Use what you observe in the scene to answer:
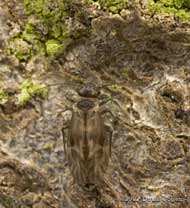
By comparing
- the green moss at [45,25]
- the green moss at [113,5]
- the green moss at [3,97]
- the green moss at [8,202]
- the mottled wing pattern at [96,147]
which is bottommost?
the green moss at [8,202]

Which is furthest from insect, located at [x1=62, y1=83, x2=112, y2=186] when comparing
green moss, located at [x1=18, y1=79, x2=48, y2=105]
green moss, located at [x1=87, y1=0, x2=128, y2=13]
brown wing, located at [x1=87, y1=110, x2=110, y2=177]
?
green moss, located at [x1=87, y1=0, x2=128, y2=13]

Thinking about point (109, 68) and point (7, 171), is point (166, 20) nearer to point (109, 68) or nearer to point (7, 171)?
point (109, 68)

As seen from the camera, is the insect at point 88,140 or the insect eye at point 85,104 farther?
the insect eye at point 85,104

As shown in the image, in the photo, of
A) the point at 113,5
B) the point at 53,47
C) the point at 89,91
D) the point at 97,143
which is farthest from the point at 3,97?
the point at 113,5

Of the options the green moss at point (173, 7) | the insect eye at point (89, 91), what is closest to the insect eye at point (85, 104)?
the insect eye at point (89, 91)

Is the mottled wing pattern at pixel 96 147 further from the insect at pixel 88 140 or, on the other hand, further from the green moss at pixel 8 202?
the green moss at pixel 8 202

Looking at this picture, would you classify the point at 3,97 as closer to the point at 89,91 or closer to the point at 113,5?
A: the point at 89,91

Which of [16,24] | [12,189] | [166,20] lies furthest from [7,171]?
[166,20]

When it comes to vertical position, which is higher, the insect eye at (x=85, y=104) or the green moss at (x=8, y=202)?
the insect eye at (x=85, y=104)
